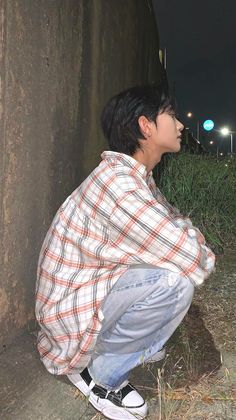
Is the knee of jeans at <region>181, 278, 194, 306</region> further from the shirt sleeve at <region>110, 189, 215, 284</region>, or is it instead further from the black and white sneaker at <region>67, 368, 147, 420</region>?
the black and white sneaker at <region>67, 368, 147, 420</region>

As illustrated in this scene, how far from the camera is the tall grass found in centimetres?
495

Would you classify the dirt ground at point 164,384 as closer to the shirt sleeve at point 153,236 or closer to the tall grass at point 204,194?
the shirt sleeve at point 153,236

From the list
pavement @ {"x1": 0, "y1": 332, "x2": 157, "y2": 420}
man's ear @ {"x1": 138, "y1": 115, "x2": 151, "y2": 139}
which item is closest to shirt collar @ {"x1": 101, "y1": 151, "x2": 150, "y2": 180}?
man's ear @ {"x1": 138, "y1": 115, "x2": 151, "y2": 139}

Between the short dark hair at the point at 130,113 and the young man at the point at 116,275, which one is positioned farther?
the short dark hair at the point at 130,113

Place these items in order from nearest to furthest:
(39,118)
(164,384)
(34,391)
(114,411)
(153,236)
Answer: (153,236) < (114,411) < (34,391) < (164,384) < (39,118)

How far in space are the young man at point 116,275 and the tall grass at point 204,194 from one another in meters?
2.76

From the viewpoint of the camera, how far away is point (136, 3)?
4055 mm

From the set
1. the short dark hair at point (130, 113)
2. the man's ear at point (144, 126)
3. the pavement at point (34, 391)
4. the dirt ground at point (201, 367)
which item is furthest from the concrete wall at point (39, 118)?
the dirt ground at point (201, 367)

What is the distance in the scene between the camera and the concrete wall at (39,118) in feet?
6.70

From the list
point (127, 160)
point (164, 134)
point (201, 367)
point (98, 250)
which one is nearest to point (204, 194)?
point (201, 367)

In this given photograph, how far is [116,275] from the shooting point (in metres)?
1.85

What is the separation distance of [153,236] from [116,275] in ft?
0.67

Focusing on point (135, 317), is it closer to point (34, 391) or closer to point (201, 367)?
point (34, 391)

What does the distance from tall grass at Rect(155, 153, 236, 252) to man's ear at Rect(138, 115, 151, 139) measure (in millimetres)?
2696
